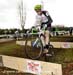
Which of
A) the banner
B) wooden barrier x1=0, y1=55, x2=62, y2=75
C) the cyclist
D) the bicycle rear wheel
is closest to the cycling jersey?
the cyclist

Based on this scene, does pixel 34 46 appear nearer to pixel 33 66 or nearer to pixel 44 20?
pixel 44 20

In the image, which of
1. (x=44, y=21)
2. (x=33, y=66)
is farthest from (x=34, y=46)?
(x=33, y=66)

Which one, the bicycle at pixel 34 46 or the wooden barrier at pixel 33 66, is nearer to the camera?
the wooden barrier at pixel 33 66

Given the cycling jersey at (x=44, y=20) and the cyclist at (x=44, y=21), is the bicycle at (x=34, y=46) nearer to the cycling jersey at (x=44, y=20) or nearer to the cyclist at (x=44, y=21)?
the cyclist at (x=44, y=21)

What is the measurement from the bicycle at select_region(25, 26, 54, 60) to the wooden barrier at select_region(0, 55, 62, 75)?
81 centimetres

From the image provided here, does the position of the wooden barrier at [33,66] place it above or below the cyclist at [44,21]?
below

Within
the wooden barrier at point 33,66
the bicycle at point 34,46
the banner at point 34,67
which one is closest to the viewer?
the wooden barrier at point 33,66

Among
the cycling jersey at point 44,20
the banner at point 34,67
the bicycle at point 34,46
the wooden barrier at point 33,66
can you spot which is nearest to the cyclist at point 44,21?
the cycling jersey at point 44,20

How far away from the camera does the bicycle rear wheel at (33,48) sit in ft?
34.0

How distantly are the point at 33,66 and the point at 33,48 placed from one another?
1.93 meters

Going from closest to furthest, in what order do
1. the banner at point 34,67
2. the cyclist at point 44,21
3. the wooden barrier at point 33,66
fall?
the wooden barrier at point 33,66 → the banner at point 34,67 → the cyclist at point 44,21

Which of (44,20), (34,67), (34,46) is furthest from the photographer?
(34,46)

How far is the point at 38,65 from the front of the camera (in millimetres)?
8578

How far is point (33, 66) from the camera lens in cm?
875
